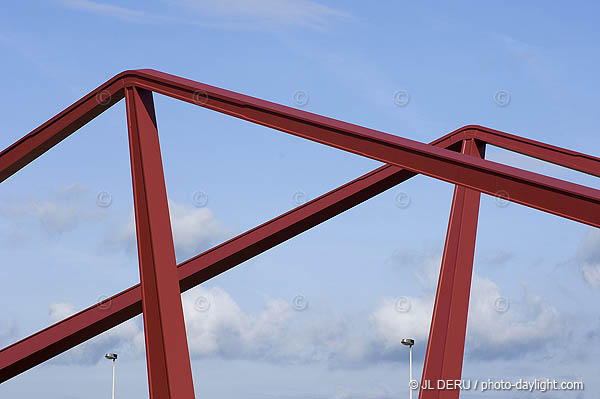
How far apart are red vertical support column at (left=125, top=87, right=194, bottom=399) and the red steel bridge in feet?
0.04

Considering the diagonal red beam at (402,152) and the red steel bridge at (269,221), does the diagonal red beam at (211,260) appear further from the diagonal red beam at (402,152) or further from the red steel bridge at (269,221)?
the diagonal red beam at (402,152)

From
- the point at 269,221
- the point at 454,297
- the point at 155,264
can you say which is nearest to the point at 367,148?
the point at 155,264

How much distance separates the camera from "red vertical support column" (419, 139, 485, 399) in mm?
13523

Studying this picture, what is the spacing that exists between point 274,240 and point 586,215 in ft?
26.3

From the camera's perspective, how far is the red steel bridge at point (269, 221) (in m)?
7.98

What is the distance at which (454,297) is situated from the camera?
14.1m

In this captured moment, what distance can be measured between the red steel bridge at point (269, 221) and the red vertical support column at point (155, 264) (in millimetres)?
13

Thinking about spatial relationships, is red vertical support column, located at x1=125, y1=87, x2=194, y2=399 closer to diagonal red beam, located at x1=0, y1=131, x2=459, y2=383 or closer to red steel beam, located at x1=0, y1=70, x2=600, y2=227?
red steel beam, located at x1=0, y1=70, x2=600, y2=227

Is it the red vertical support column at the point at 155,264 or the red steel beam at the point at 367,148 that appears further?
the red vertical support column at the point at 155,264

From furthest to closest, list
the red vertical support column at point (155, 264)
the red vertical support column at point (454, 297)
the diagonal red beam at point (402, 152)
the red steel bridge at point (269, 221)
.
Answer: the red vertical support column at point (454, 297)
the red vertical support column at point (155, 264)
the red steel bridge at point (269, 221)
the diagonal red beam at point (402, 152)

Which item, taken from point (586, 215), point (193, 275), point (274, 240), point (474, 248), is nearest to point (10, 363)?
point (193, 275)

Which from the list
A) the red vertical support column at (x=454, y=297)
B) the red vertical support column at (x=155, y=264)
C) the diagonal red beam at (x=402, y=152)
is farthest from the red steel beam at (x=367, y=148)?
the red vertical support column at (x=454, y=297)

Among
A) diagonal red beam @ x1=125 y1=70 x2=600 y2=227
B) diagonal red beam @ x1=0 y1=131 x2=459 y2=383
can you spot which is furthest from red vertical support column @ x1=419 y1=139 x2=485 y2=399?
diagonal red beam @ x1=125 y1=70 x2=600 y2=227

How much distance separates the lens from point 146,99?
11.5 metres
